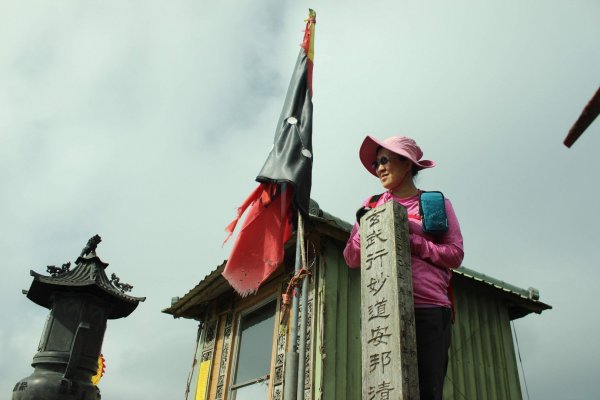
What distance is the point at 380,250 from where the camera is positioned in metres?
2.82

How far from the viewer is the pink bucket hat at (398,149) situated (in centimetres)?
320

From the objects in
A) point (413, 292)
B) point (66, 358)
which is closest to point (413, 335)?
point (413, 292)

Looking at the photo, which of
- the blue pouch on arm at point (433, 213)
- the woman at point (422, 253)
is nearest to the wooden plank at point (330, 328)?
the woman at point (422, 253)

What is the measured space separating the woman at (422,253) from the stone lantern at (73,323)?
18.0 feet

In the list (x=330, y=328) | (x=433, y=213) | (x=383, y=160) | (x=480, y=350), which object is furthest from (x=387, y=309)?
(x=480, y=350)

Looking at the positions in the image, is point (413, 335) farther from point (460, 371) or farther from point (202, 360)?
point (202, 360)

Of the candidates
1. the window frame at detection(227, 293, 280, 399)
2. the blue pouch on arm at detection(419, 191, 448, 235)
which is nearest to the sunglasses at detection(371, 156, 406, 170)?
the blue pouch on arm at detection(419, 191, 448, 235)

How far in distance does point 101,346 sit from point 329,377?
12.6 feet

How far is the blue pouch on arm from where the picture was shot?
285cm

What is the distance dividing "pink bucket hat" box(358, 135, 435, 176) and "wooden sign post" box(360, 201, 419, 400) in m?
0.49

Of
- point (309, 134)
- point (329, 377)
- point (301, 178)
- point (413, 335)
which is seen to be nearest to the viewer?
point (413, 335)

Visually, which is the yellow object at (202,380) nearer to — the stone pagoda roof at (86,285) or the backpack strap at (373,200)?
the stone pagoda roof at (86,285)

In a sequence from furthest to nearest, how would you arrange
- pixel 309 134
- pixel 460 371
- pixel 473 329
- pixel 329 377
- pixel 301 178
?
1. pixel 473 329
2. pixel 460 371
3. pixel 329 377
4. pixel 309 134
5. pixel 301 178

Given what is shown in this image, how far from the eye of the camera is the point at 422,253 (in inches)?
Answer: 112
